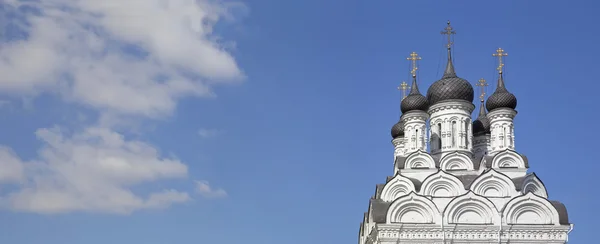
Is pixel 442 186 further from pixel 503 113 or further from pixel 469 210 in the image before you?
pixel 503 113

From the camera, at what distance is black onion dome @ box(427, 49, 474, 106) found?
2288cm

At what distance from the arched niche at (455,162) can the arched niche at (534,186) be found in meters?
1.68

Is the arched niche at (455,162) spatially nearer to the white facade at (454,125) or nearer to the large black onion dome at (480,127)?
the white facade at (454,125)

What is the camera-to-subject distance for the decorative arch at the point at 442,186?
21438 millimetres

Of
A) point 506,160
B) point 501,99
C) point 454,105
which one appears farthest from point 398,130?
point 506,160

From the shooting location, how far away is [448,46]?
24047 mm

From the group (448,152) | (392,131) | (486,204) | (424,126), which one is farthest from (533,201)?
(392,131)

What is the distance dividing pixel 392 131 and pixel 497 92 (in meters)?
5.80

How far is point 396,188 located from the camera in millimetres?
22188

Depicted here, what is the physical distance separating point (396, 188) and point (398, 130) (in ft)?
20.8

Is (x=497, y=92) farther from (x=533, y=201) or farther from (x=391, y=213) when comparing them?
(x=391, y=213)

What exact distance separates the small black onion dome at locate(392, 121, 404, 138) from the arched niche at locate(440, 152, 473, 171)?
579 centimetres

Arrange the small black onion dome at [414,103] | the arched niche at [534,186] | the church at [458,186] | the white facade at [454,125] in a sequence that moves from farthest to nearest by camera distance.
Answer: the small black onion dome at [414,103] → the white facade at [454,125] → the arched niche at [534,186] → the church at [458,186]

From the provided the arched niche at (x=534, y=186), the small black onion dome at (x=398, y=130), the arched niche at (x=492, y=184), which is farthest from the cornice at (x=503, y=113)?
the small black onion dome at (x=398, y=130)
